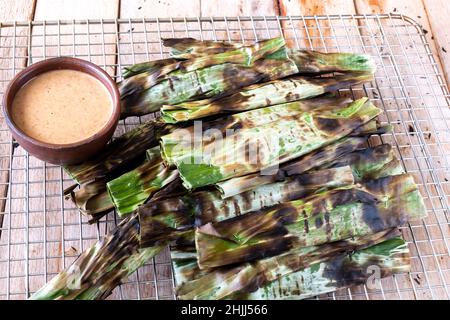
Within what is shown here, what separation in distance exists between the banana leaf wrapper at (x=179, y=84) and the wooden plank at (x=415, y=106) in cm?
36

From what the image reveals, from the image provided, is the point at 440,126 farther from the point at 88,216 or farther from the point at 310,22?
the point at 88,216

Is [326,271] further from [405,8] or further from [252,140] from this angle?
[405,8]

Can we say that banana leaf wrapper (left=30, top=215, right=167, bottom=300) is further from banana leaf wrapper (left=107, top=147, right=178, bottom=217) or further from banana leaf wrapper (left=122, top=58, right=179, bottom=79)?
banana leaf wrapper (left=122, top=58, right=179, bottom=79)

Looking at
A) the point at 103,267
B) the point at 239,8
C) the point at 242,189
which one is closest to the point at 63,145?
the point at 103,267

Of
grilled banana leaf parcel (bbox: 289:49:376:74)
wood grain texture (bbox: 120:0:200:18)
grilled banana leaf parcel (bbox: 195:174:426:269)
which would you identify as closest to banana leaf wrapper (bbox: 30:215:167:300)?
grilled banana leaf parcel (bbox: 195:174:426:269)

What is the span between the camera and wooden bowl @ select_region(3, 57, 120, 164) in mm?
1072

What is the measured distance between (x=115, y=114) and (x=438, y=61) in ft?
2.88

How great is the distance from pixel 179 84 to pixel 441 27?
795mm

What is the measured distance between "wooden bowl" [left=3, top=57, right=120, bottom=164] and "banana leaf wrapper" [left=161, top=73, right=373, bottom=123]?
11cm

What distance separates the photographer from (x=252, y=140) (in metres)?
1.11

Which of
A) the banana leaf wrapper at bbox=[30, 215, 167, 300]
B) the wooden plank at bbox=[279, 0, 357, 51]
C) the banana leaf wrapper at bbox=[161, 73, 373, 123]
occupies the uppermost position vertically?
the wooden plank at bbox=[279, 0, 357, 51]

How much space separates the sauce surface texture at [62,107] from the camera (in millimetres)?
1104
